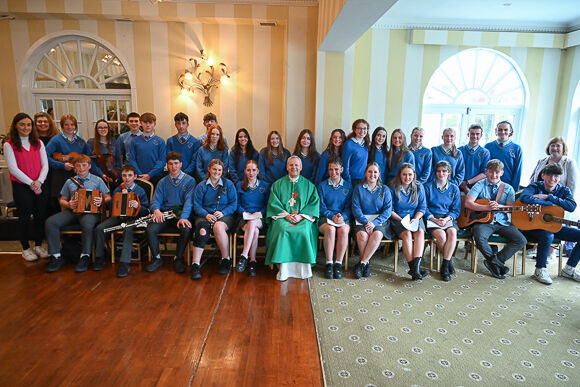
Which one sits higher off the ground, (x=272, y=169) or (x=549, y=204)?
(x=272, y=169)

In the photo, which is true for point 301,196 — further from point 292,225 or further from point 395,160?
point 395,160

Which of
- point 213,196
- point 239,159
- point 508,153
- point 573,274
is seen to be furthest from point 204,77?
point 573,274

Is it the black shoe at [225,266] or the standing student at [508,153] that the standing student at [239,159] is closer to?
the black shoe at [225,266]

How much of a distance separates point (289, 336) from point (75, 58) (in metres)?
5.39

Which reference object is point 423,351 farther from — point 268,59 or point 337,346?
point 268,59

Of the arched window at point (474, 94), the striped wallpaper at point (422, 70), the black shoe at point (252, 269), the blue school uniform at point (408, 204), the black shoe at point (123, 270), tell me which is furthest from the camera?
the arched window at point (474, 94)

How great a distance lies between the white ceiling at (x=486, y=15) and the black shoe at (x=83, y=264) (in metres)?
4.74

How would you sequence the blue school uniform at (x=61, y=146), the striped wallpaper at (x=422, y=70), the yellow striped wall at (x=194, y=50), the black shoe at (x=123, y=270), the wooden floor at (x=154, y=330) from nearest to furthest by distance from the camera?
the wooden floor at (x=154, y=330) → the black shoe at (x=123, y=270) → the blue school uniform at (x=61, y=146) → the yellow striped wall at (x=194, y=50) → the striped wallpaper at (x=422, y=70)

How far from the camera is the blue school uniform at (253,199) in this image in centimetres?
403

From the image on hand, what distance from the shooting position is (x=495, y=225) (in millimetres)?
3877

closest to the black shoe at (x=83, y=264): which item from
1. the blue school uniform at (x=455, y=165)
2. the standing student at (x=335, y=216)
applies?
the standing student at (x=335, y=216)

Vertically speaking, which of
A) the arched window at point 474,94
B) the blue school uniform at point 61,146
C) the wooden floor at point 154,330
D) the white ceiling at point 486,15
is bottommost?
the wooden floor at point 154,330

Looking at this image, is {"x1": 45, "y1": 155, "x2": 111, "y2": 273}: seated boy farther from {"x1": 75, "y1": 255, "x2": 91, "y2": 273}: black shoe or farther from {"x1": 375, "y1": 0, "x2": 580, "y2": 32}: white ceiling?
{"x1": 375, "y1": 0, "x2": 580, "y2": 32}: white ceiling

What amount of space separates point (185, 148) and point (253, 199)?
1.25 metres
